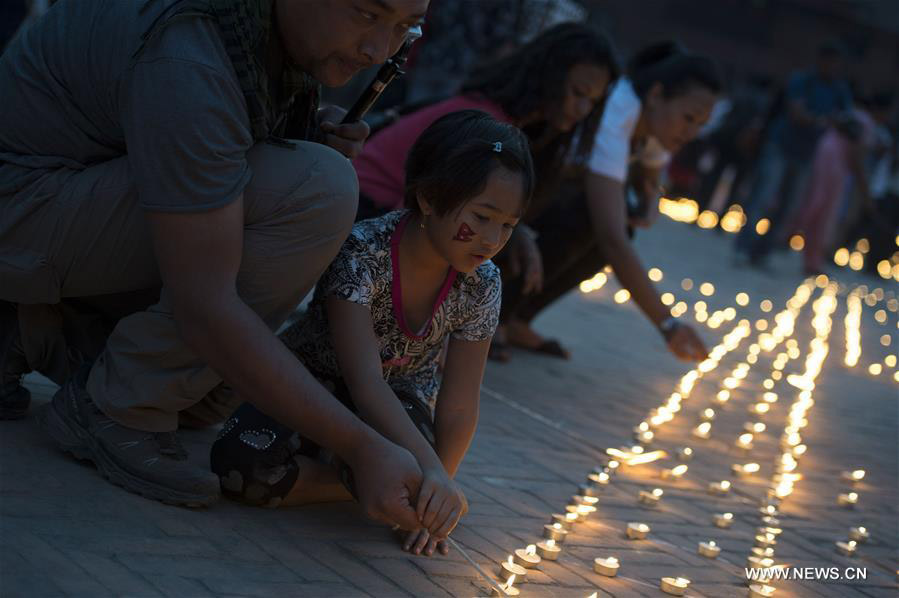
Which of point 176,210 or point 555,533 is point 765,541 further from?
point 176,210

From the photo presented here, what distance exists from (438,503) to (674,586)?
26.1 inches

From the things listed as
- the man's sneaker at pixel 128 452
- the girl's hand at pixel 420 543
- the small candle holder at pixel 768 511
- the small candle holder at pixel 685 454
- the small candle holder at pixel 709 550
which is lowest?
the man's sneaker at pixel 128 452

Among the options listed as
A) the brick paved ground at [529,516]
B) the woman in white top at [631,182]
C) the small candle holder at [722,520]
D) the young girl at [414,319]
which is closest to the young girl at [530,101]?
the woman in white top at [631,182]

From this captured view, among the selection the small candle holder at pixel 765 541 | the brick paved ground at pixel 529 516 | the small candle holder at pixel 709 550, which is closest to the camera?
the brick paved ground at pixel 529 516

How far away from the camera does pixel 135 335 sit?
9.14 ft

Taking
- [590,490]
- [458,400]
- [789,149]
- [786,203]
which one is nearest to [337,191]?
[458,400]

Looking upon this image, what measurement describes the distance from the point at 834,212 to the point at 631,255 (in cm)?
829

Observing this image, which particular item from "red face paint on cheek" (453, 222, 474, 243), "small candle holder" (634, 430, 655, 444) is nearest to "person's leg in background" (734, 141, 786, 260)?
"small candle holder" (634, 430, 655, 444)

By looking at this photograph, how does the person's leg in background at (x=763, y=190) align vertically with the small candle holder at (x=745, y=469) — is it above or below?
above

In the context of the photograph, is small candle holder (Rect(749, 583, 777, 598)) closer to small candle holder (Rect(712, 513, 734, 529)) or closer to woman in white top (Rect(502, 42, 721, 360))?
small candle holder (Rect(712, 513, 734, 529))

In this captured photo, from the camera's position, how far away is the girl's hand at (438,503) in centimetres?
260

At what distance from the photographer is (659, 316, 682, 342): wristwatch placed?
4.50 metres

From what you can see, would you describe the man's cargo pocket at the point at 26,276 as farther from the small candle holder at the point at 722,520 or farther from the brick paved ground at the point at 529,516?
the small candle holder at the point at 722,520

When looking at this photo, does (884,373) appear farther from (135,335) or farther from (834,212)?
(135,335)
